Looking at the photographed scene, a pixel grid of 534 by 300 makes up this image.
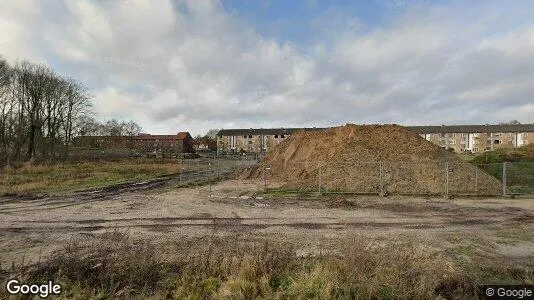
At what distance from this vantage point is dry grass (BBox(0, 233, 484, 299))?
6.13 m

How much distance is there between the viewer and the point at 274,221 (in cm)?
1316

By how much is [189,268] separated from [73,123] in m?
64.2

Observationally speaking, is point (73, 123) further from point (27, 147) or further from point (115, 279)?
point (115, 279)

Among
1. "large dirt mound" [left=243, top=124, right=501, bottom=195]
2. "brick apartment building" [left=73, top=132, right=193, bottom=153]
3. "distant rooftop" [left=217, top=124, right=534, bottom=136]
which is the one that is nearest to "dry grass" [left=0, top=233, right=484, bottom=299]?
"large dirt mound" [left=243, top=124, right=501, bottom=195]

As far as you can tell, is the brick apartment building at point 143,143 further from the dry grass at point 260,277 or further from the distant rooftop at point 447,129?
the dry grass at point 260,277

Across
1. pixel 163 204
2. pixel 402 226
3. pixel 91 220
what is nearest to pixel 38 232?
pixel 91 220

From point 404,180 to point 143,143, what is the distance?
114 metres

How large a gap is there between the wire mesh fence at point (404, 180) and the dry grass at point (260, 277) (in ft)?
45.2

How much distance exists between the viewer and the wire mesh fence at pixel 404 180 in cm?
2136

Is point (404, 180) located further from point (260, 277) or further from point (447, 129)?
point (447, 129)

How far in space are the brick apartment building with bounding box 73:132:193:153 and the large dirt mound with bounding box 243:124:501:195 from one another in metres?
55.2

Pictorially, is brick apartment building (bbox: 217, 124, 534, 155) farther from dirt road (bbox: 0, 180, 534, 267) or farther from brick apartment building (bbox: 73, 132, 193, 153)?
dirt road (bbox: 0, 180, 534, 267)

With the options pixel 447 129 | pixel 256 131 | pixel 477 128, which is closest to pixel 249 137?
pixel 256 131

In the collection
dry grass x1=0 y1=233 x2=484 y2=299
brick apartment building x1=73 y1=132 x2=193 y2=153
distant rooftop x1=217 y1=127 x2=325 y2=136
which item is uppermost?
distant rooftop x1=217 y1=127 x2=325 y2=136
